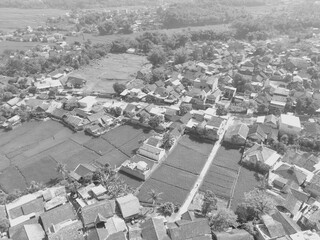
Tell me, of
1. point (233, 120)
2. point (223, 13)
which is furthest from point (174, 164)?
point (223, 13)

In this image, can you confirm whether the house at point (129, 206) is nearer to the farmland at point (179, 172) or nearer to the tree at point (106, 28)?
the farmland at point (179, 172)

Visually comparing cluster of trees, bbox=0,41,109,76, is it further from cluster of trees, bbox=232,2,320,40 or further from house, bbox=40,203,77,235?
cluster of trees, bbox=232,2,320,40

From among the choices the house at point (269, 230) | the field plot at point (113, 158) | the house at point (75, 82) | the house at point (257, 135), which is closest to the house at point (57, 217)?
the field plot at point (113, 158)

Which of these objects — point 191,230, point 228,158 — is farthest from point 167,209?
point 228,158

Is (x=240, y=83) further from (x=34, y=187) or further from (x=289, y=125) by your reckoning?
(x=34, y=187)

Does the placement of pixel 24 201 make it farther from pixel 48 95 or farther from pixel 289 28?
pixel 289 28
